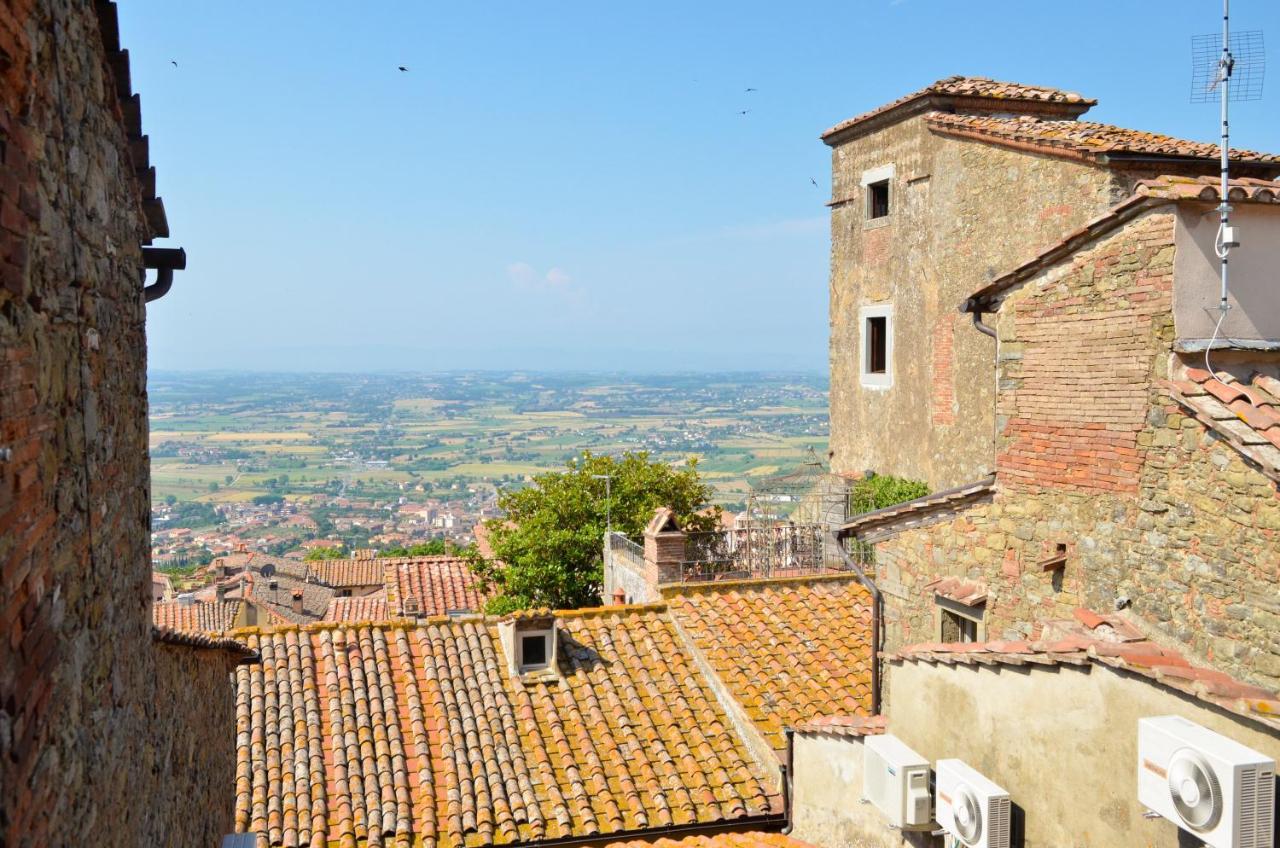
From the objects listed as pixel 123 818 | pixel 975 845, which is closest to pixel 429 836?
pixel 975 845

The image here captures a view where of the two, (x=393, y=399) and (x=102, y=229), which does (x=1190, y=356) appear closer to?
(x=102, y=229)

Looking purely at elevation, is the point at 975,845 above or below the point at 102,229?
below

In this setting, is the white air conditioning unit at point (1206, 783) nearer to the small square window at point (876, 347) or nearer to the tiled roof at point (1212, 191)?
the tiled roof at point (1212, 191)

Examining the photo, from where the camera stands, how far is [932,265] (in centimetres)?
1669

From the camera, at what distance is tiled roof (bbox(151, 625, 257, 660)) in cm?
485

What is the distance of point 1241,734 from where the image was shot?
460 cm

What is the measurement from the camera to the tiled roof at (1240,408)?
5.29 meters

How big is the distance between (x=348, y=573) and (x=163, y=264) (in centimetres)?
3720

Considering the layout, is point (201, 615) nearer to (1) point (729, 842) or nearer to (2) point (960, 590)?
(1) point (729, 842)

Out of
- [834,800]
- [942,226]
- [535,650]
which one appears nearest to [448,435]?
[942,226]

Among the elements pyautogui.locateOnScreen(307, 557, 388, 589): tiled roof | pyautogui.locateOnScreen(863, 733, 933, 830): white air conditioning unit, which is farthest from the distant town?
pyautogui.locateOnScreen(863, 733, 933, 830): white air conditioning unit

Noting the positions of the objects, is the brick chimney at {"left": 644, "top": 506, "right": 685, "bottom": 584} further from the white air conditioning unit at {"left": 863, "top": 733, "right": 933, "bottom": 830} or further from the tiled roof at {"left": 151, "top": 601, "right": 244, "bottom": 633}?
the tiled roof at {"left": 151, "top": 601, "right": 244, "bottom": 633}

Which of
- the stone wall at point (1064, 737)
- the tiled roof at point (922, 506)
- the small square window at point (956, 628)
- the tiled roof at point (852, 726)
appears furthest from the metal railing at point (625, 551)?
the stone wall at point (1064, 737)

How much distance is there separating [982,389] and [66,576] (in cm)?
1432
